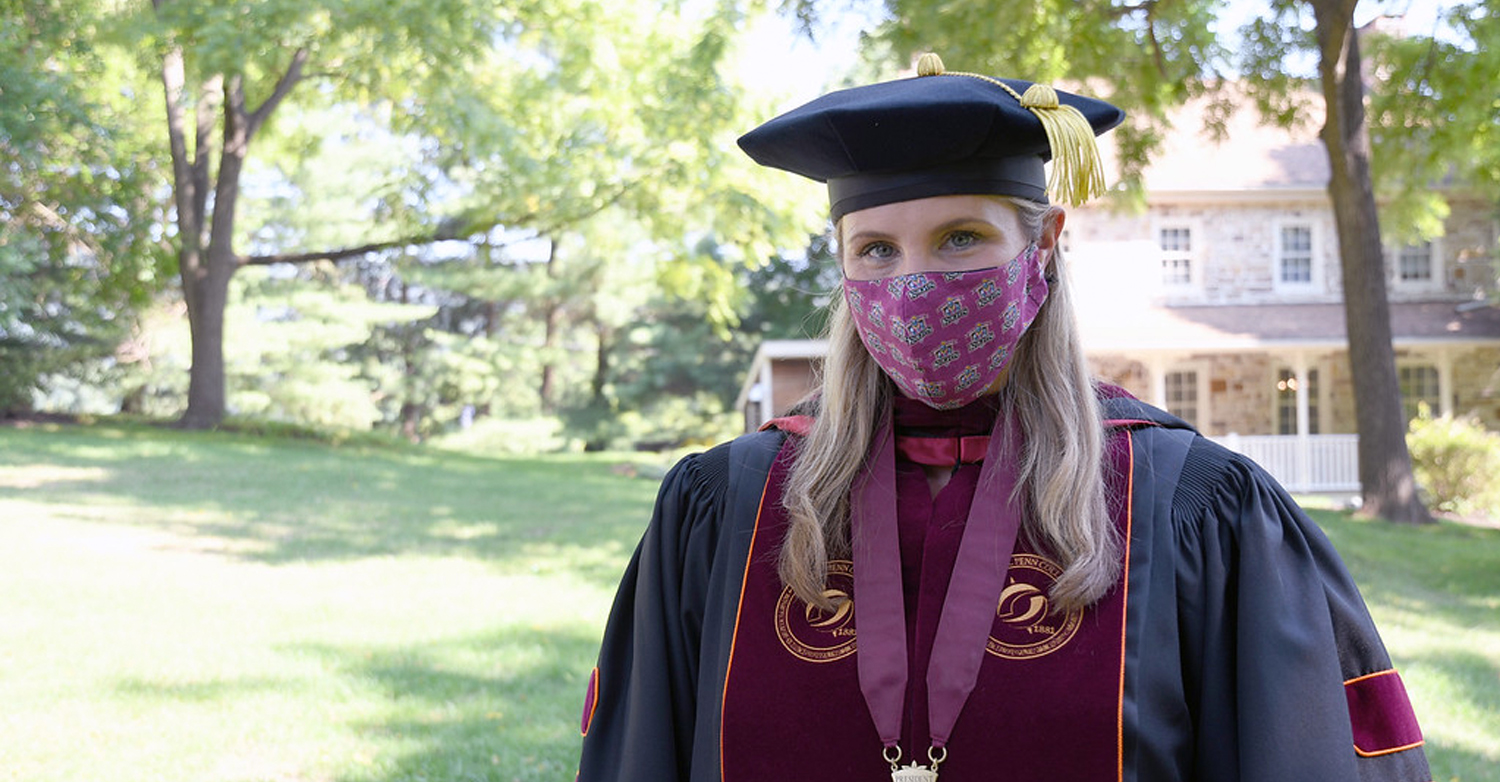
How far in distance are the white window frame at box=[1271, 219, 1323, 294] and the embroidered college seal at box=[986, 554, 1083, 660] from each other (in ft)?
65.2

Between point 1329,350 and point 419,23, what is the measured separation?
1477 cm

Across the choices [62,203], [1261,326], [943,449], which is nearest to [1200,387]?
[1261,326]

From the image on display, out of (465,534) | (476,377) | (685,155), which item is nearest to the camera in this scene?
(465,534)

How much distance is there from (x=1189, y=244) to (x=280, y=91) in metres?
15.6

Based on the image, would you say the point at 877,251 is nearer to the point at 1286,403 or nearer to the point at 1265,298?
the point at 1265,298

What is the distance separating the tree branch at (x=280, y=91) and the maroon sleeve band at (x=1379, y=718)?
68.4ft

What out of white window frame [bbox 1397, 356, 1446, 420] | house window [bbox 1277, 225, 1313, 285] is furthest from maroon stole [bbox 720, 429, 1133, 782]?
white window frame [bbox 1397, 356, 1446, 420]

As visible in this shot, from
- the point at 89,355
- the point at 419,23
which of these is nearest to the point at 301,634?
the point at 419,23

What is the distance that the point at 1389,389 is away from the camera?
499 inches

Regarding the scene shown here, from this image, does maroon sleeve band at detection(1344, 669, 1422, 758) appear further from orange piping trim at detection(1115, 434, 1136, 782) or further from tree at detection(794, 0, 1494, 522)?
tree at detection(794, 0, 1494, 522)

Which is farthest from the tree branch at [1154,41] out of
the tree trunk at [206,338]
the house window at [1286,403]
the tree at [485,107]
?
the tree trunk at [206,338]

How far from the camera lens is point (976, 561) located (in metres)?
1.65

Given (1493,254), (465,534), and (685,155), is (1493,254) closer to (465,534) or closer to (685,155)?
(685,155)

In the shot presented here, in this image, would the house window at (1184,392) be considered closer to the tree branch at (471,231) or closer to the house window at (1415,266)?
the house window at (1415,266)
